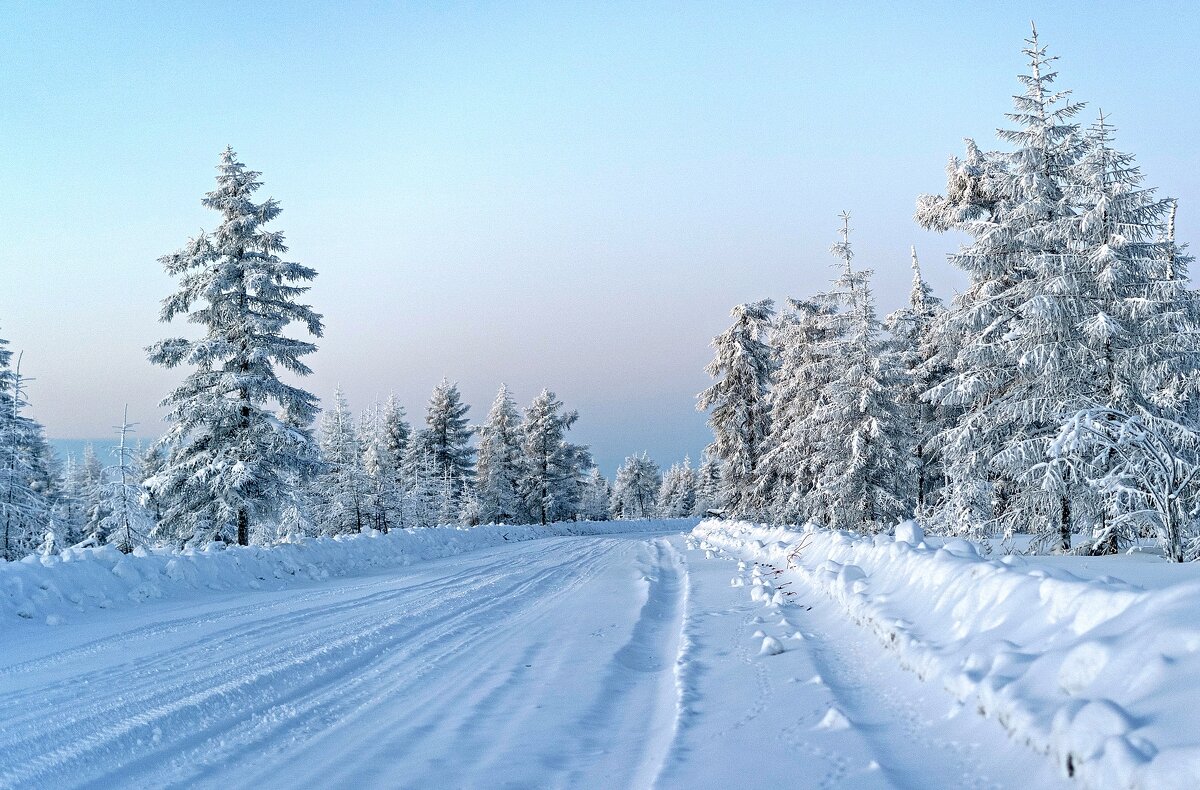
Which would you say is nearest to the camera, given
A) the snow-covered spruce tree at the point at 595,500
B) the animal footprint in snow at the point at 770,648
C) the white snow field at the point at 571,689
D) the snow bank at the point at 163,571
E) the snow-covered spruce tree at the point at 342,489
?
the white snow field at the point at 571,689

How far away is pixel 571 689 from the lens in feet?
15.8

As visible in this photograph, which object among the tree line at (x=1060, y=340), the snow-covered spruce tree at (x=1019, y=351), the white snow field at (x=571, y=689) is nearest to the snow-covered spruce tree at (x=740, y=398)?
the tree line at (x=1060, y=340)

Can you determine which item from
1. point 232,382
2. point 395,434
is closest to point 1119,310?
point 232,382

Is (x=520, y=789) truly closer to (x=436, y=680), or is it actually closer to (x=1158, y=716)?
(x=436, y=680)

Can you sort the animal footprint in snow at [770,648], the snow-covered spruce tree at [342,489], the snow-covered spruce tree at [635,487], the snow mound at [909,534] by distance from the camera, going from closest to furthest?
1. the animal footprint in snow at [770,648]
2. the snow mound at [909,534]
3. the snow-covered spruce tree at [342,489]
4. the snow-covered spruce tree at [635,487]

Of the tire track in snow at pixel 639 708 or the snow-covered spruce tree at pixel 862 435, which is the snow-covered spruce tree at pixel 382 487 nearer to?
the snow-covered spruce tree at pixel 862 435

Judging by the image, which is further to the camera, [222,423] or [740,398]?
[740,398]

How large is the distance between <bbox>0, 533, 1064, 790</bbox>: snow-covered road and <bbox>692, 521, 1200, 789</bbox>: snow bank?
0.19 meters

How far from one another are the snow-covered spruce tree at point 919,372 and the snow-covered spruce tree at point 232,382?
19.9 m

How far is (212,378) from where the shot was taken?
744 inches

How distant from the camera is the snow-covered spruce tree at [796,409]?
26906mm

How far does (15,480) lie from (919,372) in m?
35.2

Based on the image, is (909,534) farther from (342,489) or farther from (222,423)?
(342,489)

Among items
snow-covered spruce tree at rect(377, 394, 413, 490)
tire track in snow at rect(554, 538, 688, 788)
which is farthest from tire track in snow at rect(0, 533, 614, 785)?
snow-covered spruce tree at rect(377, 394, 413, 490)
